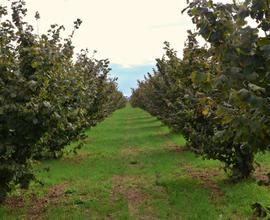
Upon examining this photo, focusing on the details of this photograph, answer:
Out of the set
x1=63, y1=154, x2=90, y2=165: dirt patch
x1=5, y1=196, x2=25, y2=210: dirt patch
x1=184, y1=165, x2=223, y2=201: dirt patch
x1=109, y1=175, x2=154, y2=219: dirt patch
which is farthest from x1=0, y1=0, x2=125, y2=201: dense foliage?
x1=63, y1=154, x2=90, y2=165: dirt patch

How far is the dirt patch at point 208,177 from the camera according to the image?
10.8m

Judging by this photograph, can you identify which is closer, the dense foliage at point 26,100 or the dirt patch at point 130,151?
the dense foliage at point 26,100

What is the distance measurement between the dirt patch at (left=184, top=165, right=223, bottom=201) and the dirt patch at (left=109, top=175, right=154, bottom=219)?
58.0 inches

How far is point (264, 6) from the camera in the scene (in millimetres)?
4273

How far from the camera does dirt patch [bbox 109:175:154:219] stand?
937 cm

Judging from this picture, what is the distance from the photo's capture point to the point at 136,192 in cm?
1140

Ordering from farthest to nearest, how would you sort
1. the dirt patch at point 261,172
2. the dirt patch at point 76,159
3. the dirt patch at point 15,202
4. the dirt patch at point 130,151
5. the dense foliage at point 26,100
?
the dirt patch at point 130,151
the dirt patch at point 76,159
the dirt patch at point 261,172
the dirt patch at point 15,202
the dense foliage at point 26,100

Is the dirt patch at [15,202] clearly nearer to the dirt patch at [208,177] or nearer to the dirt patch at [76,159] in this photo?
the dirt patch at [208,177]

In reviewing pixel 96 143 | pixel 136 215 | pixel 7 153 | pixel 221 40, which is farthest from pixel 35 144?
pixel 96 143

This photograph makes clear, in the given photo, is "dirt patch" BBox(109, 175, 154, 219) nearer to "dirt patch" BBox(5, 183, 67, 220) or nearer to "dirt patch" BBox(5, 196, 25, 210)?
"dirt patch" BBox(5, 183, 67, 220)

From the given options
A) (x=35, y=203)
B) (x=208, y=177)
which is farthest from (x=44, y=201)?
(x=208, y=177)

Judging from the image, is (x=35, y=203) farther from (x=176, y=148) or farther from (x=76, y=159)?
(x=176, y=148)

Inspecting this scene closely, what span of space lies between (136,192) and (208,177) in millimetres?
2564

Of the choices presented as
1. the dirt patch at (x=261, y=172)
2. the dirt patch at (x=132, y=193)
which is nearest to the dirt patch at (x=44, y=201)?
the dirt patch at (x=132, y=193)
